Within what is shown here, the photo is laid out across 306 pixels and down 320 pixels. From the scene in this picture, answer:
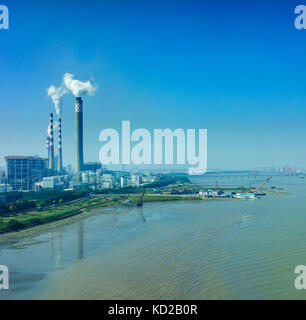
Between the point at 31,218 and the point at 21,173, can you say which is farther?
the point at 21,173

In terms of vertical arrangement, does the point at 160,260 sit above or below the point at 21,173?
below

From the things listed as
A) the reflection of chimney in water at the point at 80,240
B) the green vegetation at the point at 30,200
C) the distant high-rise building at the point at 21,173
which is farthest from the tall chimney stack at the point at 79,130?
the reflection of chimney in water at the point at 80,240

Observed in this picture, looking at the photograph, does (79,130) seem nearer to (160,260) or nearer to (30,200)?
(30,200)

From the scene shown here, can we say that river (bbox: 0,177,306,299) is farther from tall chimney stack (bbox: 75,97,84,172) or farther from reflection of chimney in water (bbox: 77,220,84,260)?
tall chimney stack (bbox: 75,97,84,172)

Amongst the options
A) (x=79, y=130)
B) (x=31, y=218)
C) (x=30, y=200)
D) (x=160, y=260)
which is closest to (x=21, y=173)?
(x=79, y=130)

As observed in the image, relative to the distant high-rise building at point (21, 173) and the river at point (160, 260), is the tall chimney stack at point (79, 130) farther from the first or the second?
the river at point (160, 260)

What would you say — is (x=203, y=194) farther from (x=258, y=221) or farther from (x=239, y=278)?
(x=239, y=278)
